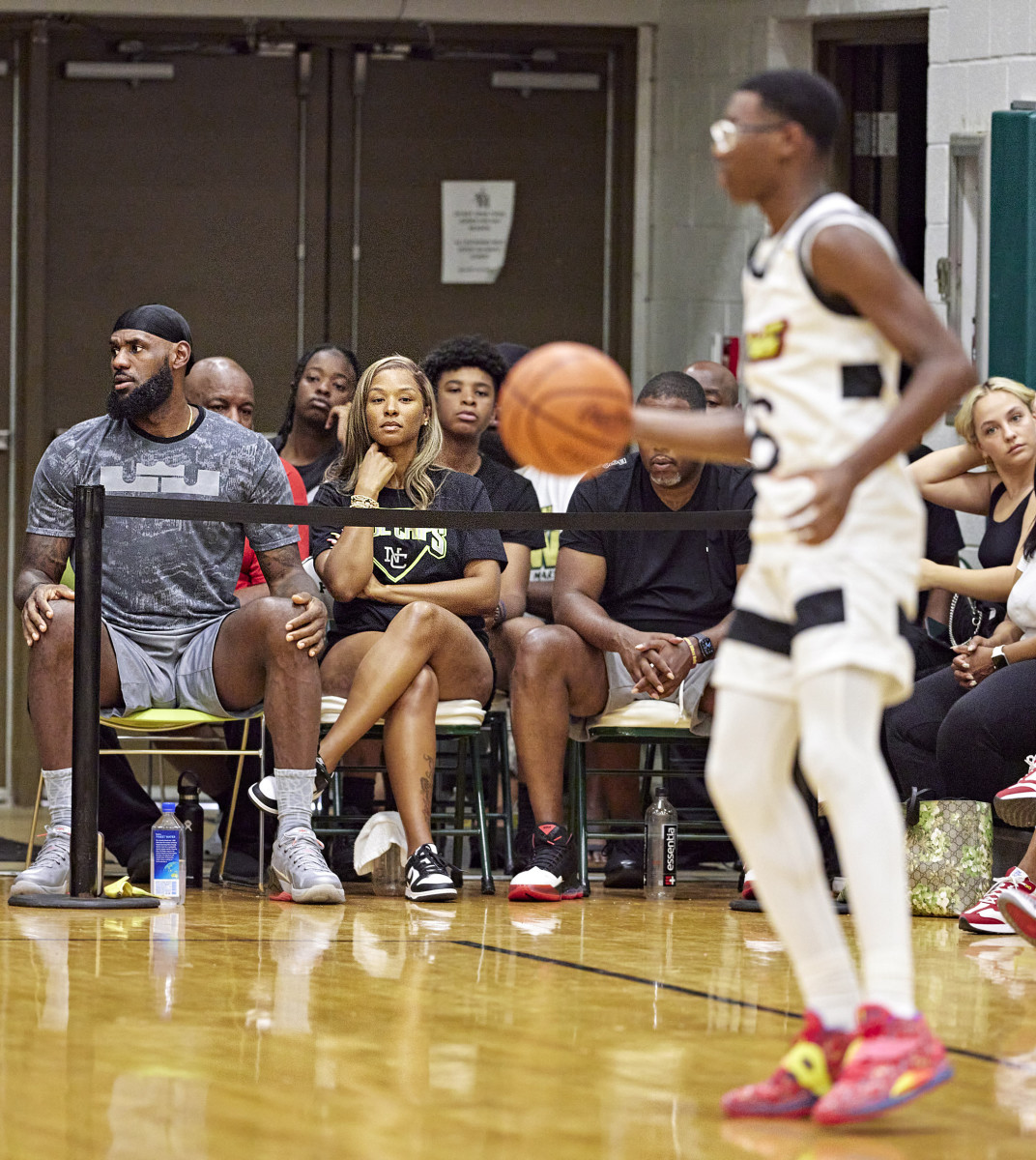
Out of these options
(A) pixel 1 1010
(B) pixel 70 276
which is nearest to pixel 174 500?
(A) pixel 1 1010

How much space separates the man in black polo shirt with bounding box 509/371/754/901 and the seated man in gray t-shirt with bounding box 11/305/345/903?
0.63 meters

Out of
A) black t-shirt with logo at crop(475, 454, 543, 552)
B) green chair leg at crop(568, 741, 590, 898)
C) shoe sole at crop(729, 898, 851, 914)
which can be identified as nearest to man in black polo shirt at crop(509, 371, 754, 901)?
green chair leg at crop(568, 741, 590, 898)

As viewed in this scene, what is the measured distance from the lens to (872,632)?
97.0 inches

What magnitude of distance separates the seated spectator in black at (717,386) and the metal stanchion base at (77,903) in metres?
2.73

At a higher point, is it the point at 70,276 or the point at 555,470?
the point at 70,276

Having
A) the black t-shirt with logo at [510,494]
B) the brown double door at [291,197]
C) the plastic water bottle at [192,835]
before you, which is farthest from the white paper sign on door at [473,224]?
the plastic water bottle at [192,835]

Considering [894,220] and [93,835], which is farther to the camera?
[894,220]

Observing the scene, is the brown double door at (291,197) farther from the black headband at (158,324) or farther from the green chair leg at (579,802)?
the green chair leg at (579,802)

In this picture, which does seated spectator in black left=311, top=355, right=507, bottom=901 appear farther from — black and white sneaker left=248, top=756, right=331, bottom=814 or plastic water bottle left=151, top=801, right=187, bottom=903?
plastic water bottle left=151, top=801, right=187, bottom=903

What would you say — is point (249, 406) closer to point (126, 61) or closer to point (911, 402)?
point (126, 61)

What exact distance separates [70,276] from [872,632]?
19.5 feet

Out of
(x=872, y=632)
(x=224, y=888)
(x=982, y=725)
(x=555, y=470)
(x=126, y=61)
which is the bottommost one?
(x=224, y=888)

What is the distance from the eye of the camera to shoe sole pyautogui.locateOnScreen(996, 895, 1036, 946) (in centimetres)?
375

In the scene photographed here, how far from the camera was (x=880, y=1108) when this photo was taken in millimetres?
2354
